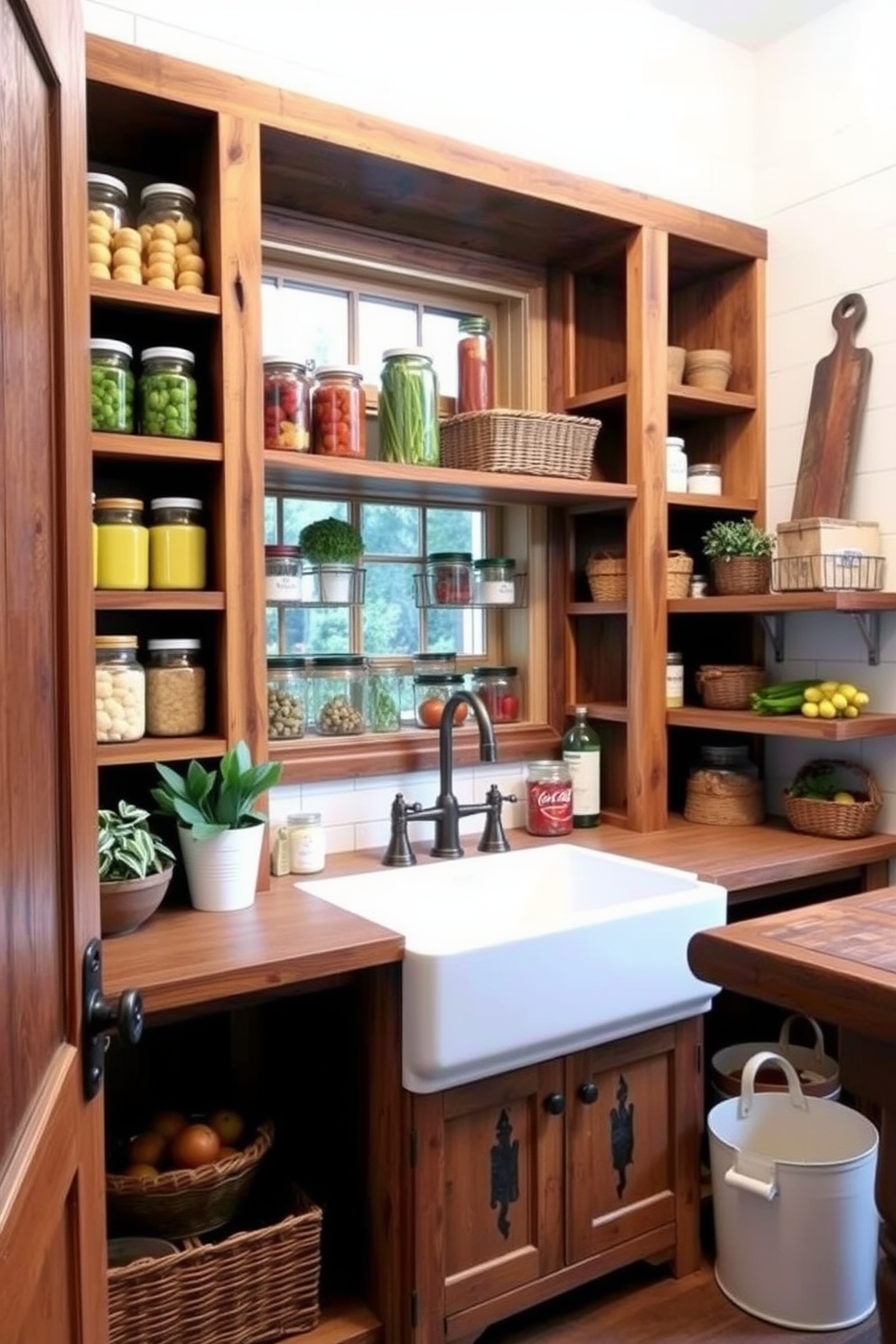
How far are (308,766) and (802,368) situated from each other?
1.61 m

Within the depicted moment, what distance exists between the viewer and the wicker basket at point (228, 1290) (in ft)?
5.11

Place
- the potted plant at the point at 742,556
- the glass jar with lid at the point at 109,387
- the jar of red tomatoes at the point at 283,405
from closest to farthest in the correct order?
1. the glass jar with lid at the point at 109,387
2. the jar of red tomatoes at the point at 283,405
3. the potted plant at the point at 742,556

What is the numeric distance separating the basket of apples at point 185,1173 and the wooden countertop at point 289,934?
1.04ft

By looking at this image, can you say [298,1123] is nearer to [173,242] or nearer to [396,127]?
[173,242]

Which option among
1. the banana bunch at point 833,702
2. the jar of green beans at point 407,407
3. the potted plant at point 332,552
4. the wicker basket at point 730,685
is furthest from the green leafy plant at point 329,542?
the banana bunch at point 833,702

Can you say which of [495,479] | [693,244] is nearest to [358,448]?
[495,479]

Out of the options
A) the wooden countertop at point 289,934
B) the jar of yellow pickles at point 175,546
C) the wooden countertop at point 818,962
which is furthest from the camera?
the jar of yellow pickles at point 175,546

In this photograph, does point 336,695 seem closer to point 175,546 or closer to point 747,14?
point 175,546

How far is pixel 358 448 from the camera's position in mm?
2115

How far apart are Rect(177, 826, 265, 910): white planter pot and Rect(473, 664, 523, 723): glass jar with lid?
2.76 ft

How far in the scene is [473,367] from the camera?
2354 mm

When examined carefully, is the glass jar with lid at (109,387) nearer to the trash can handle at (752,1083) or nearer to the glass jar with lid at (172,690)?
the glass jar with lid at (172,690)

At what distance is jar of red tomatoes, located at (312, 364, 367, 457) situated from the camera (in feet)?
6.88

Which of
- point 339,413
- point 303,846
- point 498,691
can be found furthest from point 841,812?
point 339,413
